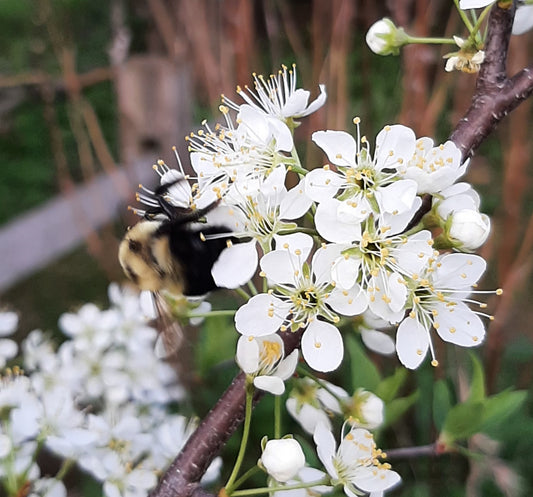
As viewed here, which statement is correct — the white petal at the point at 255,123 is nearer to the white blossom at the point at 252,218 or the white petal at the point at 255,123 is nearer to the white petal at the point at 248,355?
the white blossom at the point at 252,218

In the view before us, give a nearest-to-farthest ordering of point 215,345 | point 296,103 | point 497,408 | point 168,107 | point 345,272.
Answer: point 345,272, point 296,103, point 497,408, point 215,345, point 168,107

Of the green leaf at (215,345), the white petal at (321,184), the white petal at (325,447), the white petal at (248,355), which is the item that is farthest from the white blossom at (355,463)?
the green leaf at (215,345)

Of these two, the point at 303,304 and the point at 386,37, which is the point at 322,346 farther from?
the point at 386,37

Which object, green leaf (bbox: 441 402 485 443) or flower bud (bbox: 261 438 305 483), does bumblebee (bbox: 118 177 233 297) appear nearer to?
flower bud (bbox: 261 438 305 483)

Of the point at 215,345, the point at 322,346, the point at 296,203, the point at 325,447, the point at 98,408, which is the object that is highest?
the point at 296,203

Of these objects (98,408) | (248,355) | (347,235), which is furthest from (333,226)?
(98,408)

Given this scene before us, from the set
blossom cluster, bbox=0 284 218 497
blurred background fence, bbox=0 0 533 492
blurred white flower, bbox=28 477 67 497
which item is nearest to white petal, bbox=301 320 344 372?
blossom cluster, bbox=0 284 218 497
